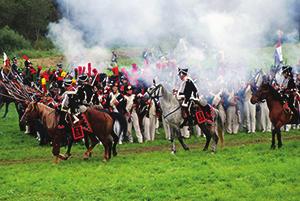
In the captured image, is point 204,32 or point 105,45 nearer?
point 105,45

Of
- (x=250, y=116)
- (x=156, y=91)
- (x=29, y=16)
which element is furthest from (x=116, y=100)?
(x=29, y=16)

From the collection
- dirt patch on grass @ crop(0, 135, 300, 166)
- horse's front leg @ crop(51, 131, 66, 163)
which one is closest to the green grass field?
dirt patch on grass @ crop(0, 135, 300, 166)

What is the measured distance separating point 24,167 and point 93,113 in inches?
105

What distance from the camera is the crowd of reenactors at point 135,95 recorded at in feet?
61.8

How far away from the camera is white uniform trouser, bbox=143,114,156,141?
78.2 ft

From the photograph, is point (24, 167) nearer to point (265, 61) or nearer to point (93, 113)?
point (93, 113)

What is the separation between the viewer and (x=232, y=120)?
25.3m

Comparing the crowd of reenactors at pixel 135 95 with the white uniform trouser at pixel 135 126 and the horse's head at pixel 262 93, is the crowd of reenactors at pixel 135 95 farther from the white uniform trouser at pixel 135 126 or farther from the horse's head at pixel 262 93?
the horse's head at pixel 262 93

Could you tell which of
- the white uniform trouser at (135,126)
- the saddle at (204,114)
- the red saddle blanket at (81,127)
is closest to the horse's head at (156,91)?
the saddle at (204,114)

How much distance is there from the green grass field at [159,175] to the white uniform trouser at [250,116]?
3.72 m

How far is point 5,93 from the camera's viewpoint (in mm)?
28656

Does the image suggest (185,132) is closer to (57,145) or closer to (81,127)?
(81,127)

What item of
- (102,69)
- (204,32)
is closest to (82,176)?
(204,32)

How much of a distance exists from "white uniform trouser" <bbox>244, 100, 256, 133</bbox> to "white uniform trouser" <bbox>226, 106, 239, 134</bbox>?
19.3 inches
